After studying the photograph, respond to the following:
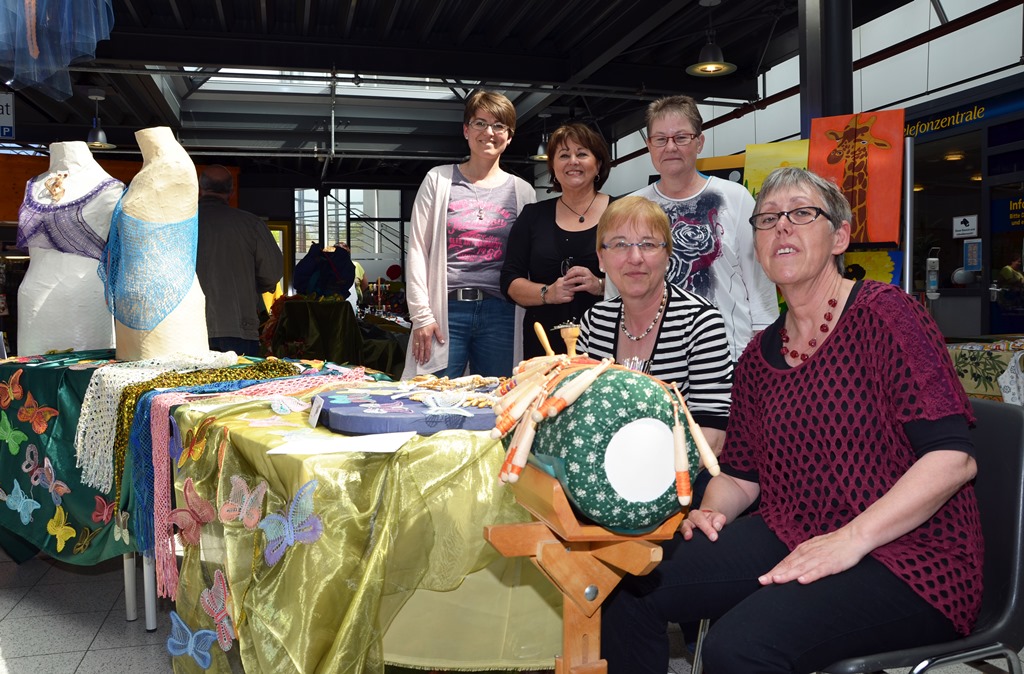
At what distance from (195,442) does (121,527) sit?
2.65 feet

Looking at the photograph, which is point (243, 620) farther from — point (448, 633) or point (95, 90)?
point (95, 90)

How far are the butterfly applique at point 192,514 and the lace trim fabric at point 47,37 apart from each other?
5.47ft

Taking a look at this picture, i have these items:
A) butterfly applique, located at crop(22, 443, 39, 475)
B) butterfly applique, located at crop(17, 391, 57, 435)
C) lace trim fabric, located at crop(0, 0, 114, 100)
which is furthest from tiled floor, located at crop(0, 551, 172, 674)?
lace trim fabric, located at crop(0, 0, 114, 100)

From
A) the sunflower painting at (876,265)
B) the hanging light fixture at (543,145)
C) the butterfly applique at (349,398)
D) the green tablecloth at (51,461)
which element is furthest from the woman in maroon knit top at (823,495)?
Result: the hanging light fixture at (543,145)

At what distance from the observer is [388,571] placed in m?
1.38

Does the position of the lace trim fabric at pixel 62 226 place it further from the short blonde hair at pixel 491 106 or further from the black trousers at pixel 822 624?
the black trousers at pixel 822 624

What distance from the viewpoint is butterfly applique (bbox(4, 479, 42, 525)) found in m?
2.71

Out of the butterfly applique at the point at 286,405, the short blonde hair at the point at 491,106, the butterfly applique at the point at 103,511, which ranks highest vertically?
the short blonde hair at the point at 491,106

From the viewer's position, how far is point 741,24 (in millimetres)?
9031

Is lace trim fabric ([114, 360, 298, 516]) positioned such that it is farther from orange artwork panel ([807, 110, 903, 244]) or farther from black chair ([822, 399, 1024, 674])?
→ orange artwork panel ([807, 110, 903, 244])

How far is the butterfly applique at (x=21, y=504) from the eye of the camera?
8.90ft

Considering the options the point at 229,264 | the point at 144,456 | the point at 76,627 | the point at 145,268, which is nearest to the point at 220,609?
the point at 144,456

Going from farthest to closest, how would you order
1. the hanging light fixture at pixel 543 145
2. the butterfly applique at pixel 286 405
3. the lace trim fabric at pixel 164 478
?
the hanging light fixture at pixel 543 145 < the lace trim fabric at pixel 164 478 < the butterfly applique at pixel 286 405

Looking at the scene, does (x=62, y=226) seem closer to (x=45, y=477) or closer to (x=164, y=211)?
(x=164, y=211)
